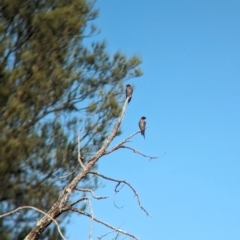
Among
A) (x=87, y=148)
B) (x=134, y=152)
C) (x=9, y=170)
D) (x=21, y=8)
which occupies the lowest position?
(x=134, y=152)

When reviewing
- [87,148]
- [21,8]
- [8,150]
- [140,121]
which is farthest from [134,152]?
[21,8]

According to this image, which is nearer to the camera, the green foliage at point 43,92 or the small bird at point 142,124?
the small bird at point 142,124

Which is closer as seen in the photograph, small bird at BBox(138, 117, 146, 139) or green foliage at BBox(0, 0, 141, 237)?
small bird at BBox(138, 117, 146, 139)

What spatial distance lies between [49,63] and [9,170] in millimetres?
1039

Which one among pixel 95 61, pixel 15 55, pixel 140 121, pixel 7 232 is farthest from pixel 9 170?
pixel 140 121

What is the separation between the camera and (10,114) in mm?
4914

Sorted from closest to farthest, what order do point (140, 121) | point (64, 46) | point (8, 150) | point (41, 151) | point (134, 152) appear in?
point (134, 152) < point (140, 121) < point (8, 150) < point (41, 151) < point (64, 46)

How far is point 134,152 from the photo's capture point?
274cm

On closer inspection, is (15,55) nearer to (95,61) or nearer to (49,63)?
(49,63)

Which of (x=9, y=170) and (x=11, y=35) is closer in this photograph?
(x=9, y=170)

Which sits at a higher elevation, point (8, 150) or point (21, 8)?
point (21, 8)

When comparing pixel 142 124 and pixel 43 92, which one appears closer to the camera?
pixel 142 124

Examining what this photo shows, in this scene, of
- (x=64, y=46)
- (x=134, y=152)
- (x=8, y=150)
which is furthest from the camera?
(x=64, y=46)

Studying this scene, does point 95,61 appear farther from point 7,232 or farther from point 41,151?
point 7,232
